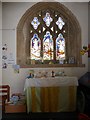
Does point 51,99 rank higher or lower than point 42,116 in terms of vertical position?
higher

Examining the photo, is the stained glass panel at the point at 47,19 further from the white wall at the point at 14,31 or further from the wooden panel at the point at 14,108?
the wooden panel at the point at 14,108

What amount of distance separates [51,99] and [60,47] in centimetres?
171

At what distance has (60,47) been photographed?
6.12 metres

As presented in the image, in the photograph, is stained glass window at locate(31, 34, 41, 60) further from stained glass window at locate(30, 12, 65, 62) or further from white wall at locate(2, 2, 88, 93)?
white wall at locate(2, 2, 88, 93)

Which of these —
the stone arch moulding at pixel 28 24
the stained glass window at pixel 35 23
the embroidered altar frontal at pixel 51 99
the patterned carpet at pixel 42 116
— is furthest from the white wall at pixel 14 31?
the patterned carpet at pixel 42 116

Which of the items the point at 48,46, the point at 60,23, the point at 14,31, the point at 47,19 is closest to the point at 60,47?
the point at 48,46

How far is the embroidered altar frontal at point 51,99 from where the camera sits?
16.5 feet

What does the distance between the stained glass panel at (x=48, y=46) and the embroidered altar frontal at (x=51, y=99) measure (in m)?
1.26

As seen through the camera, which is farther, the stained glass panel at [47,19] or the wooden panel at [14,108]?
the stained glass panel at [47,19]

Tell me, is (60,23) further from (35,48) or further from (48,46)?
(35,48)

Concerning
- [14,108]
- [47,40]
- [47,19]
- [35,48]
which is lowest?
[14,108]

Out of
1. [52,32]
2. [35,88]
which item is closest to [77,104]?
[35,88]

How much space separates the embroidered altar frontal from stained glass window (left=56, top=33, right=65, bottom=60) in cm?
125

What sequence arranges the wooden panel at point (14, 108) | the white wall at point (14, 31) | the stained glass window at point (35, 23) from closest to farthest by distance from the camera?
the wooden panel at point (14, 108), the white wall at point (14, 31), the stained glass window at point (35, 23)
